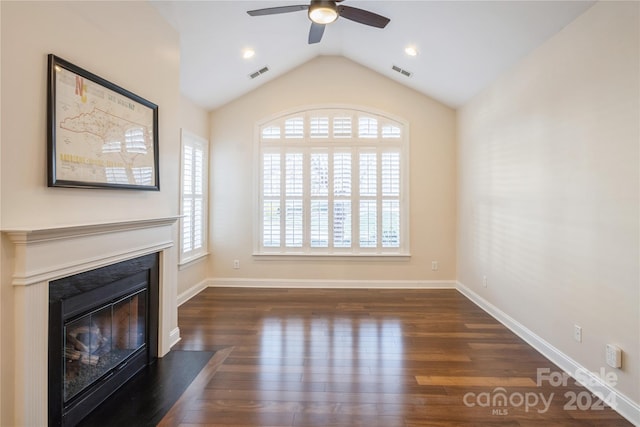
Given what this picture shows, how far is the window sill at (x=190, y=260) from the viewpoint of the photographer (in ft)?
13.6

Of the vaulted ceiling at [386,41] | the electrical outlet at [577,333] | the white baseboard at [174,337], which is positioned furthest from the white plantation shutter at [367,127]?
the white baseboard at [174,337]

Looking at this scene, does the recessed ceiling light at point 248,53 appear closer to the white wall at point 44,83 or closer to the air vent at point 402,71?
the white wall at point 44,83

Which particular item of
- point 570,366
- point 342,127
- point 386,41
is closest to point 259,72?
point 342,127

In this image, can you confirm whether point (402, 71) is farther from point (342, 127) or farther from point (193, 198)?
point (193, 198)

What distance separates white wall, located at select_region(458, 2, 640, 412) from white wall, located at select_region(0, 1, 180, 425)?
3.37 m

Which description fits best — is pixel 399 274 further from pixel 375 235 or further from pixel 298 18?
pixel 298 18

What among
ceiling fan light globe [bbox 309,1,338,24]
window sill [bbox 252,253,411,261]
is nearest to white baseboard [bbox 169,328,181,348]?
window sill [bbox 252,253,411,261]

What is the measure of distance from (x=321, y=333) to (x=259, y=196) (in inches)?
97.7

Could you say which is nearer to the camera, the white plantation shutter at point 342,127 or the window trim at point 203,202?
the window trim at point 203,202

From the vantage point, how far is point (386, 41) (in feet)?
12.8

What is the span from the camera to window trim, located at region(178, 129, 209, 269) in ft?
13.5

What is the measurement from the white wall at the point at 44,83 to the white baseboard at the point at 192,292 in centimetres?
190

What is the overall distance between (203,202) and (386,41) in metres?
3.37

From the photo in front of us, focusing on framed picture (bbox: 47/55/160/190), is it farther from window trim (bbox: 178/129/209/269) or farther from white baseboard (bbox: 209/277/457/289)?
white baseboard (bbox: 209/277/457/289)
